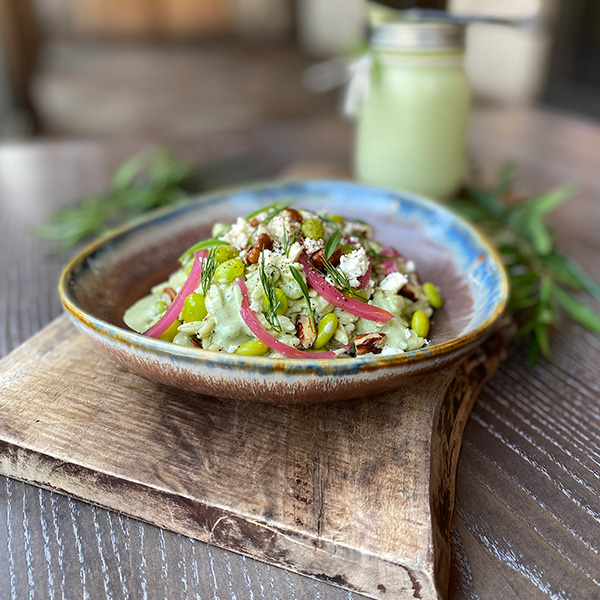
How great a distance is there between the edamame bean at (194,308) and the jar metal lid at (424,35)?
1.32 metres

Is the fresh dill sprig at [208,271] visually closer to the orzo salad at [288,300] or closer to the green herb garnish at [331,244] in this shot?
the orzo salad at [288,300]

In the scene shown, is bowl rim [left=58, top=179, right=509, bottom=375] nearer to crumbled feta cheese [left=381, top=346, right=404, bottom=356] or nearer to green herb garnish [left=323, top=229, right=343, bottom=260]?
crumbled feta cheese [left=381, top=346, right=404, bottom=356]

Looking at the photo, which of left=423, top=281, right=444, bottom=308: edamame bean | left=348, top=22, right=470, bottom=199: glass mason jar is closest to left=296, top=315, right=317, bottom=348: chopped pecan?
left=423, top=281, right=444, bottom=308: edamame bean

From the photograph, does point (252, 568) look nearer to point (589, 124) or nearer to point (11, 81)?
point (589, 124)

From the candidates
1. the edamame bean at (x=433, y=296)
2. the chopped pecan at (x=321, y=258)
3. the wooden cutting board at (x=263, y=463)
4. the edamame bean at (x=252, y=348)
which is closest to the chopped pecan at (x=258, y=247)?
the chopped pecan at (x=321, y=258)

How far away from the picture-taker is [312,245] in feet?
4.06

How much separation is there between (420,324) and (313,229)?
1.06 feet

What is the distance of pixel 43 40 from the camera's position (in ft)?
36.6

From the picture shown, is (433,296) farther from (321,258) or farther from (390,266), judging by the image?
(321,258)

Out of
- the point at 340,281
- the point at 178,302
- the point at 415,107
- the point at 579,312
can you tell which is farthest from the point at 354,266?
the point at 415,107

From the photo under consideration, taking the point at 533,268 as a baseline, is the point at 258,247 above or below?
above

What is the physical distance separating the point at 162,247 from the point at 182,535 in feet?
2.81

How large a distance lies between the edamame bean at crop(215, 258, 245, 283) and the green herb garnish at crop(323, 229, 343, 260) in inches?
7.6

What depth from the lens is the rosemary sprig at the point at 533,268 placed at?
5.18 ft
